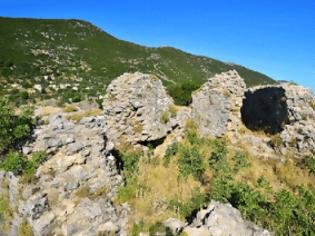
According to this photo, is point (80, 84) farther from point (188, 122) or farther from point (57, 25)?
point (57, 25)

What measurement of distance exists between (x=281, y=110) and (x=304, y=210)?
32.2 ft

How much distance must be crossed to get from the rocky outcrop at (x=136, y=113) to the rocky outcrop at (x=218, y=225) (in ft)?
23.1

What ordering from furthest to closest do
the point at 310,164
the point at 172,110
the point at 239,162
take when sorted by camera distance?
1. the point at 172,110
2. the point at 239,162
3. the point at 310,164

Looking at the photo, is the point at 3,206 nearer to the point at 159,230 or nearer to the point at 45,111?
the point at 45,111

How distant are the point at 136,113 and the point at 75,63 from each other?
6028 cm

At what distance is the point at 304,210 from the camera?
13.2 meters

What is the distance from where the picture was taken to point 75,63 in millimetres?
76688

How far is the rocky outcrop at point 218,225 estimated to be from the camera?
39.1ft

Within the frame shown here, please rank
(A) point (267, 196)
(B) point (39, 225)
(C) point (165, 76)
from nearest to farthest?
1. (B) point (39, 225)
2. (A) point (267, 196)
3. (C) point (165, 76)

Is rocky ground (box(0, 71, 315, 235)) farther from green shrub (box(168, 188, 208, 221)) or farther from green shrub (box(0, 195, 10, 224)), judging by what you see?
green shrub (box(168, 188, 208, 221))

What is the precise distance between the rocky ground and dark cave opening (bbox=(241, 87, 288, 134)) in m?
0.74

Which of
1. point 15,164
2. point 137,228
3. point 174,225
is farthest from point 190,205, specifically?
point 15,164

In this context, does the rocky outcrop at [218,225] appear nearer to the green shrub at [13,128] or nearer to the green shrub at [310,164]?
the green shrub at [310,164]

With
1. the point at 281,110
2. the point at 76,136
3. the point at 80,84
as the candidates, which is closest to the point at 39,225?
the point at 76,136
